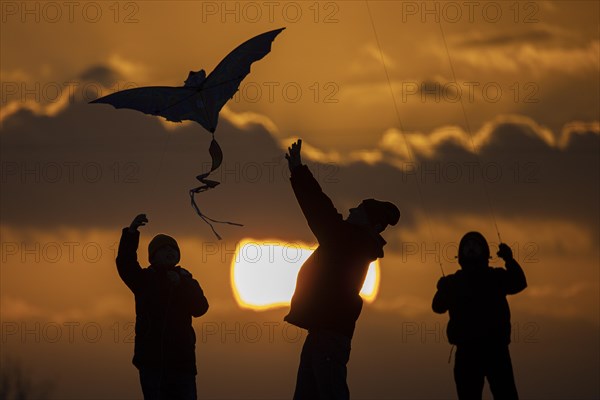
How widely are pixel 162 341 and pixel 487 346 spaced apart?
2.97 metres

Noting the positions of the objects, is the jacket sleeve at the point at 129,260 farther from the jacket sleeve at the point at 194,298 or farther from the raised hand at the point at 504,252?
the raised hand at the point at 504,252

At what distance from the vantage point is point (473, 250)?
35.6ft

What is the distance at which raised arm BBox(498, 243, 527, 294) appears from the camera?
10750 mm

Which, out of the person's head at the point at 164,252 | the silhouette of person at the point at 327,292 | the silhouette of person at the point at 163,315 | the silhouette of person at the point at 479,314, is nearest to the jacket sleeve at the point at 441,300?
the silhouette of person at the point at 479,314

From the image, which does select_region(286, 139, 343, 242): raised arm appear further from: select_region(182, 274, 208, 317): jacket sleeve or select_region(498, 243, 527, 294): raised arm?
select_region(498, 243, 527, 294): raised arm

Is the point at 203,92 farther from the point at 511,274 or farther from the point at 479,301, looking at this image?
the point at 511,274

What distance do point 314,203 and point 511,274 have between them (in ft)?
11.9

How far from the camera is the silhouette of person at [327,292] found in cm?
780

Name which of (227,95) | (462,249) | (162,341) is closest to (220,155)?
(227,95)

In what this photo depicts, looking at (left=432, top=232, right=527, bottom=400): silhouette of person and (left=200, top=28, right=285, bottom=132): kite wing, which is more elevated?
(left=200, top=28, right=285, bottom=132): kite wing

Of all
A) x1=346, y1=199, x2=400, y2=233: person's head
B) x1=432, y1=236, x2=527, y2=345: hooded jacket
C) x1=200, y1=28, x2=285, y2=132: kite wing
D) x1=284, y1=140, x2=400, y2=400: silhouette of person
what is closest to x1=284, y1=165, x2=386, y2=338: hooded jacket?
x1=284, y1=140, x2=400, y2=400: silhouette of person

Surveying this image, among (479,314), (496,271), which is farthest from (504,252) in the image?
(479,314)

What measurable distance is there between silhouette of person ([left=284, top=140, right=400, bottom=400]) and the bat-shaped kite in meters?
3.05

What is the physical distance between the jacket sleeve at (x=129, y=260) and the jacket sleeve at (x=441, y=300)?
9.08 ft
